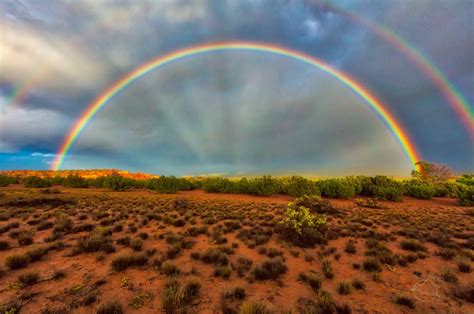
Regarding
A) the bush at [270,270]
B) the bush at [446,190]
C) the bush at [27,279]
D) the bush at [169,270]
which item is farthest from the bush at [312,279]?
the bush at [446,190]

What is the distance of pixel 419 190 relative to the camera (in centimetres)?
4653

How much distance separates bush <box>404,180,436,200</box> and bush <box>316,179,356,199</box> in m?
14.9

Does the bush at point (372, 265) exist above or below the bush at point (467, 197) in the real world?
below

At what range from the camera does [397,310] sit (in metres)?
5.79

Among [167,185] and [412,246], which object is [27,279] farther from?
[167,185]

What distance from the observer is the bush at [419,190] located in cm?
4562

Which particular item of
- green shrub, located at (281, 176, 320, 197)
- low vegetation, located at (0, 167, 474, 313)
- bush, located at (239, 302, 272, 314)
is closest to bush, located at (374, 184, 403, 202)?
green shrub, located at (281, 176, 320, 197)

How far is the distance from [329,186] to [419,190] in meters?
22.2

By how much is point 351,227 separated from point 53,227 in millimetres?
20554

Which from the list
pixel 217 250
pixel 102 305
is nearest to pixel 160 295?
pixel 102 305

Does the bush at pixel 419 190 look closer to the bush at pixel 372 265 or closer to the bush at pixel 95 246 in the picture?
the bush at pixel 372 265

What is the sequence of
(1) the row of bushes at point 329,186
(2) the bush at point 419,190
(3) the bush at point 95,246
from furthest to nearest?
(2) the bush at point 419,190, (1) the row of bushes at point 329,186, (3) the bush at point 95,246

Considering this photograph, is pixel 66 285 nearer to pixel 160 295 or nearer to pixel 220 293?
pixel 160 295

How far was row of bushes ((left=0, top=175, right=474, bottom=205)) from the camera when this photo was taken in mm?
42250
